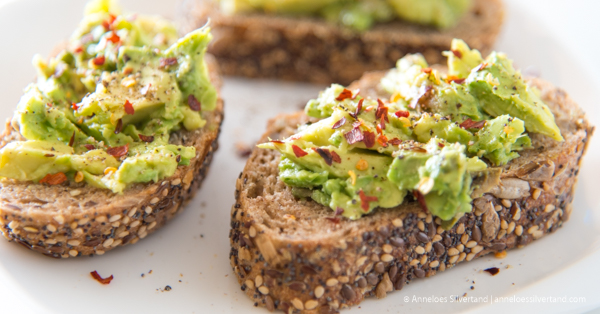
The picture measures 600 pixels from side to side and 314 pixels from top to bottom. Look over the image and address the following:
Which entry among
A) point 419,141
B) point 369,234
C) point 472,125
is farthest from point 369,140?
point 472,125

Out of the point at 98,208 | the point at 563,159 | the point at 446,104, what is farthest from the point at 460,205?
the point at 98,208

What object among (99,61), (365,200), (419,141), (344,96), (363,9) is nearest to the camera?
(365,200)

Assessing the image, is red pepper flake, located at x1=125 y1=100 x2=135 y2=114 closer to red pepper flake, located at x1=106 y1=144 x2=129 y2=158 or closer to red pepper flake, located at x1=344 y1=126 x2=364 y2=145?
red pepper flake, located at x1=106 y1=144 x2=129 y2=158

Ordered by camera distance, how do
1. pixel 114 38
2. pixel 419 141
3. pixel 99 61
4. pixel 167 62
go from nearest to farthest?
pixel 419 141 → pixel 167 62 → pixel 99 61 → pixel 114 38

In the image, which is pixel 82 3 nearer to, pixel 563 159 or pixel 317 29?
pixel 317 29

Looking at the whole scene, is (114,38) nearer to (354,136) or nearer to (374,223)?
(354,136)

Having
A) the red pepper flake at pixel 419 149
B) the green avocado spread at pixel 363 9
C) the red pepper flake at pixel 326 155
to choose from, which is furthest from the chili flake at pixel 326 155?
the green avocado spread at pixel 363 9

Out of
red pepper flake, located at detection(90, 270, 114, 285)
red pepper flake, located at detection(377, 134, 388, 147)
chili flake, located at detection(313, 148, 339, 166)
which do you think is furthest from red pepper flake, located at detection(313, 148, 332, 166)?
red pepper flake, located at detection(90, 270, 114, 285)
